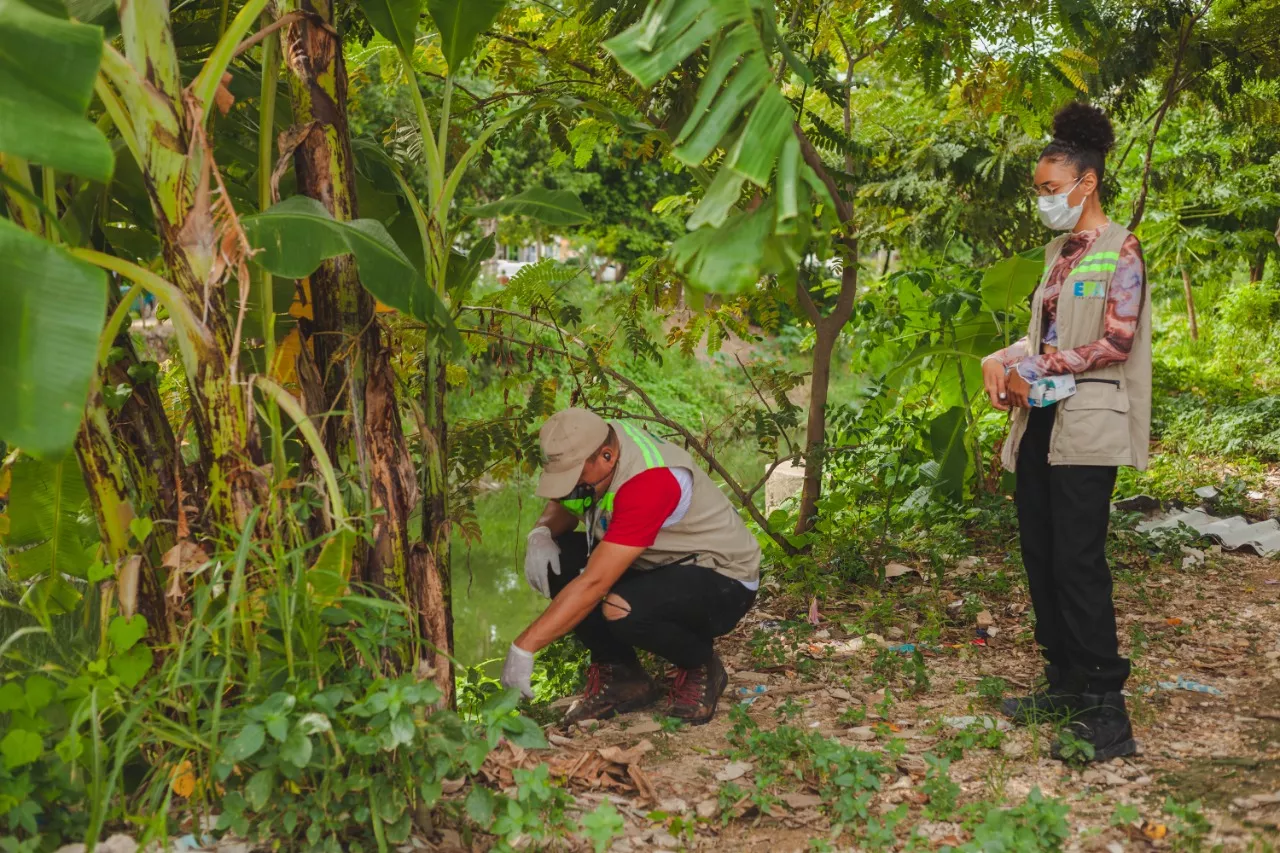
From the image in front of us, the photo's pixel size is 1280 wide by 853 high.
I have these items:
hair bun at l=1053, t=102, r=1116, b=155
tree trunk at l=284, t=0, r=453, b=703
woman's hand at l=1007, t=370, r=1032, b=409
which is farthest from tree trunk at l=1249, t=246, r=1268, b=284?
tree trunk at l=284, t=0, r=453, b=703

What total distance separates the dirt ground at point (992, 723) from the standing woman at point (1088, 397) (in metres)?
0.22

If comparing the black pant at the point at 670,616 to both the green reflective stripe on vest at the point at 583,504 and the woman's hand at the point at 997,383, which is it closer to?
the green reflective stripe on vest at the point at 583,504

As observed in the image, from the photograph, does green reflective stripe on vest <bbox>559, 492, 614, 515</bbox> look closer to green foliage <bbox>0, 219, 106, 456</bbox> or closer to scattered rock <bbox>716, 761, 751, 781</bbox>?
scattered rock <bbox>716, 761, 751, 781</bbox>

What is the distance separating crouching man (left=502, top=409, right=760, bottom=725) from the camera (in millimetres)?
3199

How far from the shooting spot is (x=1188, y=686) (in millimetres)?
3566

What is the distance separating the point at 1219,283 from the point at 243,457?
11.4 metres

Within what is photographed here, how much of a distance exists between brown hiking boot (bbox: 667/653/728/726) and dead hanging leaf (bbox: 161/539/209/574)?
165 centimetres

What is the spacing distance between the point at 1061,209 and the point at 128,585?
8.44 feet

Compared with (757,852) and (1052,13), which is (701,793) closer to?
(757,852)

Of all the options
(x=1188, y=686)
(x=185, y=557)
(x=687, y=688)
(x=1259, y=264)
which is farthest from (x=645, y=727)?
(x=1259, y=264)

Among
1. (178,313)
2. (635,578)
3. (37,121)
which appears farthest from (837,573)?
(37,121)

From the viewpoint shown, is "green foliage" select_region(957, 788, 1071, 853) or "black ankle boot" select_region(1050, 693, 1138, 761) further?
"black ankle boot" select_region(1050, 693, 1138, 761)

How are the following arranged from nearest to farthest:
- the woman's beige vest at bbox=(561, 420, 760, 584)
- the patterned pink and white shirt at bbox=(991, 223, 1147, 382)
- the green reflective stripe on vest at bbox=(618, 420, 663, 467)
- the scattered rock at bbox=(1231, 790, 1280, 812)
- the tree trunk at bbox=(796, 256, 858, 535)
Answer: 1. the scattered rock at bbox=(1231, 790, 1280, 812)
2. the patterned pink and white shirt at bbox=(991, 223, 1147, 382)
3. the green reflective stripe on vest at bbox=(618, 420, 663, 467)
4. the woman's beige vest at bbox=(561, 420, 760, 584)
5. the tree trunk at bbox=(796, 256, 858, 535)

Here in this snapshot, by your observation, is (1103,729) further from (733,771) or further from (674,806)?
(674,806)
